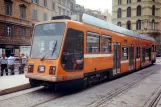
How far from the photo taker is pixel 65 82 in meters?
9.26

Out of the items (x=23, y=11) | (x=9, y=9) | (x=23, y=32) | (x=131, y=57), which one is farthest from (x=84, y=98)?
(x=23, y=11)

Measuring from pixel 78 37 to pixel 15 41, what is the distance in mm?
25909

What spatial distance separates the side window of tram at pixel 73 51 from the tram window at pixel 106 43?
237 centimetres

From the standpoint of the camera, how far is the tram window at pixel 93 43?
35.0 feet

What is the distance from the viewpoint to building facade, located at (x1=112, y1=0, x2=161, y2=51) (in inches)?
2299

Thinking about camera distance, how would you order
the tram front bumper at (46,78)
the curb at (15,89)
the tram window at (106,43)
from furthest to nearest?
the tram window at (106,43)
the curb at (15,89)
the tram front bumper at (46,78)

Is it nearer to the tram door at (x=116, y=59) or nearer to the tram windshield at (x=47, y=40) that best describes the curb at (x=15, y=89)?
the tram windshield at (x=47, y=40)

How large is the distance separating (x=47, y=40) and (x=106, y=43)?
13.2 ft

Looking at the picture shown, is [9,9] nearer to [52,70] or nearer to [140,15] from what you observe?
[52,70]

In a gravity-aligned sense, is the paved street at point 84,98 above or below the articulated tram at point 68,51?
below

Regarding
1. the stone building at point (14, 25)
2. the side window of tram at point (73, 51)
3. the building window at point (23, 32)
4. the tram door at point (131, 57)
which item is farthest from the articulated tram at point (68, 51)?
the building window at point (23, 32)

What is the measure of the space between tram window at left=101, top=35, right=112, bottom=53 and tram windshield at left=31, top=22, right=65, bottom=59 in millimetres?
3275

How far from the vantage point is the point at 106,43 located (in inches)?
497

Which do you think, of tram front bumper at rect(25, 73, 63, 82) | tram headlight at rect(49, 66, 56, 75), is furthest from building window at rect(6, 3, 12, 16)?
tram headlight at rect(49, 66, 56, 75)
